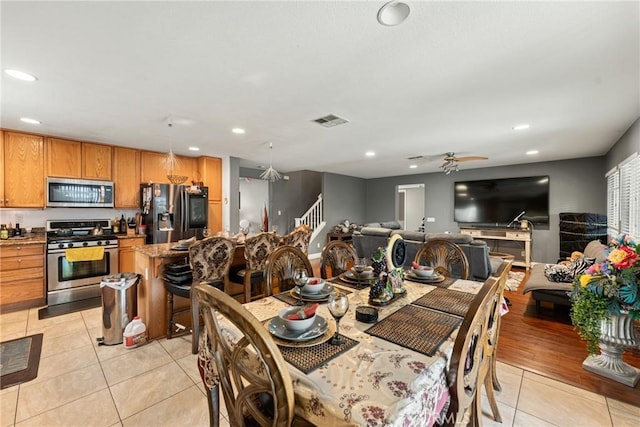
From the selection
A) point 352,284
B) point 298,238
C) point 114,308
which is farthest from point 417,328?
point 114,308

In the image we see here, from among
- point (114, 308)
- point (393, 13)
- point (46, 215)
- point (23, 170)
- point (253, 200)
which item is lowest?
point (114, 308)

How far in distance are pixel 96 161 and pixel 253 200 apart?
4.72m

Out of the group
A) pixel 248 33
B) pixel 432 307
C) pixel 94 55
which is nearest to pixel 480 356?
pixel 432 307

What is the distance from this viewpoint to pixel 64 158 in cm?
399

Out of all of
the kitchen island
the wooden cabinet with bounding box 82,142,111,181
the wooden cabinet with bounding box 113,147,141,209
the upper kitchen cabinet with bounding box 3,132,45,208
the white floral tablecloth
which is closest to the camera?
the white floral tablecloth

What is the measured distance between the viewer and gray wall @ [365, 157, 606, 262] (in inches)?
218

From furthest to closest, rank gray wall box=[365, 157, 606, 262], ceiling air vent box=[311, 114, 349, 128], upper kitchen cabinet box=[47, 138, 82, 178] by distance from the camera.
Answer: gray wall box=[365, 157, 606, 262] → upper kitchen cabinet box=[47, 138, 82, 178] → ceiling air vent box=[311, 114, 349, 128]

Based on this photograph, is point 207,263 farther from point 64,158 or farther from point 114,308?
point 64,158

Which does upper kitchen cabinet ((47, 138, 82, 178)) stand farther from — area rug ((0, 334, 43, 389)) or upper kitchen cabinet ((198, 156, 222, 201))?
area rug ((0, 334, 43, 389))

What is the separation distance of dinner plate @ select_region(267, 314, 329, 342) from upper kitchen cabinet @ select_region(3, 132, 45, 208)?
179 inches

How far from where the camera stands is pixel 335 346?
1115 millimetres

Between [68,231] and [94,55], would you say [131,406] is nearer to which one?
[94,55]

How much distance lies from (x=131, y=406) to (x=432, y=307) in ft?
6.89

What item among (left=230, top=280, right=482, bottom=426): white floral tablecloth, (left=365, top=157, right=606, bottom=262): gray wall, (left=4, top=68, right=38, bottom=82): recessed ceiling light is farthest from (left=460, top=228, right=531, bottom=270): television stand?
(left=4, top=68, right=38, bottom=82): recessed ceiling light
